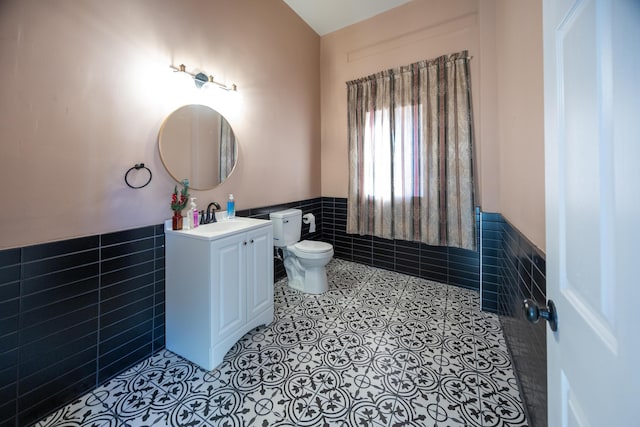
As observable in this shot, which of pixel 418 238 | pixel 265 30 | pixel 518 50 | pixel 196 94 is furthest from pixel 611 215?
pixel 265 30

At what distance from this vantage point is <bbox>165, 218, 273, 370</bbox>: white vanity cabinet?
5.02 ft

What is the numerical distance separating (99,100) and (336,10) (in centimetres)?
272

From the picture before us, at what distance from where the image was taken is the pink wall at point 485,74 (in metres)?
1.26

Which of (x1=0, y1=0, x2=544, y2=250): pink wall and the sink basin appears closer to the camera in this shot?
(x1=0, y1=0, x2=544, y2=250): pink wall

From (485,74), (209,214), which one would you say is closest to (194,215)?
(209,214)

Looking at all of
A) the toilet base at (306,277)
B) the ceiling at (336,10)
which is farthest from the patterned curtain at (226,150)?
the ceiling at (336,10)

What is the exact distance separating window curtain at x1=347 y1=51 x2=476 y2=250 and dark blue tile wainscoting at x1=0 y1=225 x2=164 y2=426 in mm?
2306

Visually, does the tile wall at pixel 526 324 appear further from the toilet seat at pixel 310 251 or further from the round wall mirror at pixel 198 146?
the round wall mirror at pixel 198 146

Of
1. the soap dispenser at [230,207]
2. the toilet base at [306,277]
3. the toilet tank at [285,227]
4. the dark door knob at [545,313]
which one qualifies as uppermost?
the soap dispenser at [230,207]

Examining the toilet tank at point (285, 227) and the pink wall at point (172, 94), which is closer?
the pink wall at point (172, 94)

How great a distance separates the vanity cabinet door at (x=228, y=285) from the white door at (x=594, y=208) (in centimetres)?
155

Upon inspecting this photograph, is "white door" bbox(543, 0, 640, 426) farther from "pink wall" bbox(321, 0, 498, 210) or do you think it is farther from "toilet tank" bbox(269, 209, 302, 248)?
"toilet tank" bbox(269, 209, 302, 248)

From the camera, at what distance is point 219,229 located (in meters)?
1.74

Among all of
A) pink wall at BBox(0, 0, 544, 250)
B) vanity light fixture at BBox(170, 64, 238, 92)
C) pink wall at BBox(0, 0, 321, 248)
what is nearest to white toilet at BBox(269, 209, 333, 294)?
pink wall at BBox(0, 0, 544, 250)
